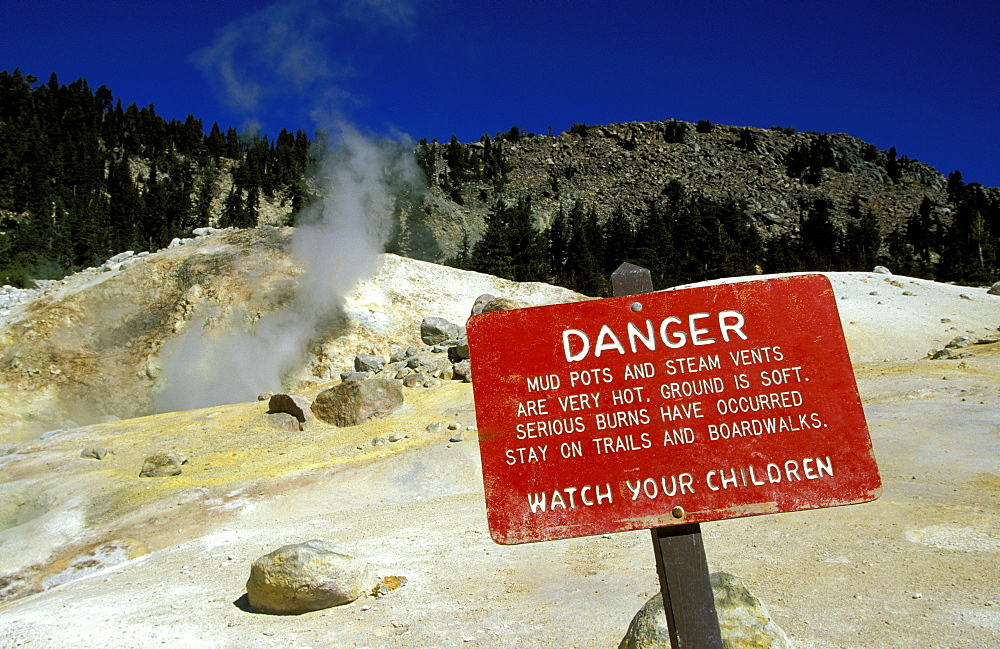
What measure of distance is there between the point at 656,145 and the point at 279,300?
81.1 meters

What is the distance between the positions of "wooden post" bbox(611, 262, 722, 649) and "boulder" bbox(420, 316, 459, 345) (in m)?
16.2

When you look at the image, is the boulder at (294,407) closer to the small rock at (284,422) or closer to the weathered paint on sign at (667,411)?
the small rock at (284,422)

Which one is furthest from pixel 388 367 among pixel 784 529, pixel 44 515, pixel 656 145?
pixel 656 145

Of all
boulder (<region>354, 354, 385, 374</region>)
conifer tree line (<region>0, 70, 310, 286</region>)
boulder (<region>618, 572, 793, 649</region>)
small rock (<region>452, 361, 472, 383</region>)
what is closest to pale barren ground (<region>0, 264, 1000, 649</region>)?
boulder (<region>618, 572, 793, 649</region>)

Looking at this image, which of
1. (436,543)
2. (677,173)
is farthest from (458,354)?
(677,173)

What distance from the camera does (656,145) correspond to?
3578 inches

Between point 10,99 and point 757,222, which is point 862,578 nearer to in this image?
point 757,222

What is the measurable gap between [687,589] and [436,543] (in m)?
4.19

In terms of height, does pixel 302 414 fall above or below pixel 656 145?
below

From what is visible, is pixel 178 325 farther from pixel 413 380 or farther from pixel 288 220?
pixel 288 220

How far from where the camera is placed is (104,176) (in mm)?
61875

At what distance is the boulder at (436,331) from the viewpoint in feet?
60.6

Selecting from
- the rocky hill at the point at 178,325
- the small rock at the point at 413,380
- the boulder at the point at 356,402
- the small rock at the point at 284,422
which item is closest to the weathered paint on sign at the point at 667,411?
the boulder at the point at 356,402

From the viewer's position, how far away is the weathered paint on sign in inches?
83.5
